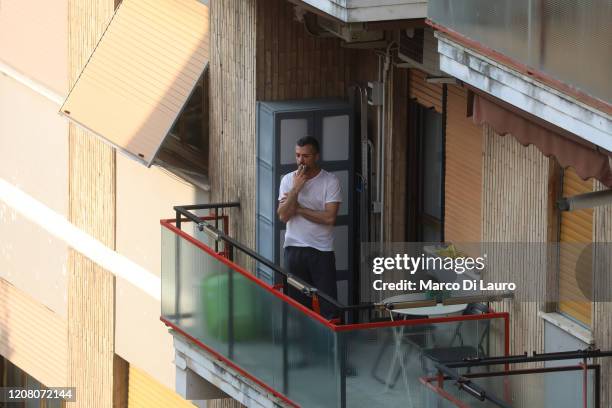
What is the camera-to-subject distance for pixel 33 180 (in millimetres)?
25516

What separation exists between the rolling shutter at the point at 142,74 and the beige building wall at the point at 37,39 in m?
3.01

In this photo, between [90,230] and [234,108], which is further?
[90,230]

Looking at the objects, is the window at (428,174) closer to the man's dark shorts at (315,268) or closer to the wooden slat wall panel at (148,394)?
the man's dark shorts at (315,268)

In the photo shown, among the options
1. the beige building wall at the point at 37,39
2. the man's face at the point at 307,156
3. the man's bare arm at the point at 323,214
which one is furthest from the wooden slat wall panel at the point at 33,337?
the man's face at the point at 307,156

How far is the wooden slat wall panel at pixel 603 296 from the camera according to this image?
48.5 feet

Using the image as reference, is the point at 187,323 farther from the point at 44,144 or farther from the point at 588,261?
the point at 44,144

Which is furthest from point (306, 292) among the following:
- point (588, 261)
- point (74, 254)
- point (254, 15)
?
point (74, 254)

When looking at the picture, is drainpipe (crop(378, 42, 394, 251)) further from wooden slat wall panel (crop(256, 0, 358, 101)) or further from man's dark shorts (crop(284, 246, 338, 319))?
man's dark shorts (crop(284, 246, 338, 319))

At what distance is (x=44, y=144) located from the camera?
81.9ft

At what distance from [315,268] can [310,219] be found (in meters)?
0.49

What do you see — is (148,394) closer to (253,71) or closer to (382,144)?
(253,71)

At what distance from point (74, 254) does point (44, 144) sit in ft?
5.08

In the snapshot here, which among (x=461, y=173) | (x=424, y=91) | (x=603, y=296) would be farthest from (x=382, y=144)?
(x=603, y=296)

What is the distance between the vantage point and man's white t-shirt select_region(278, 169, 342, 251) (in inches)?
676
